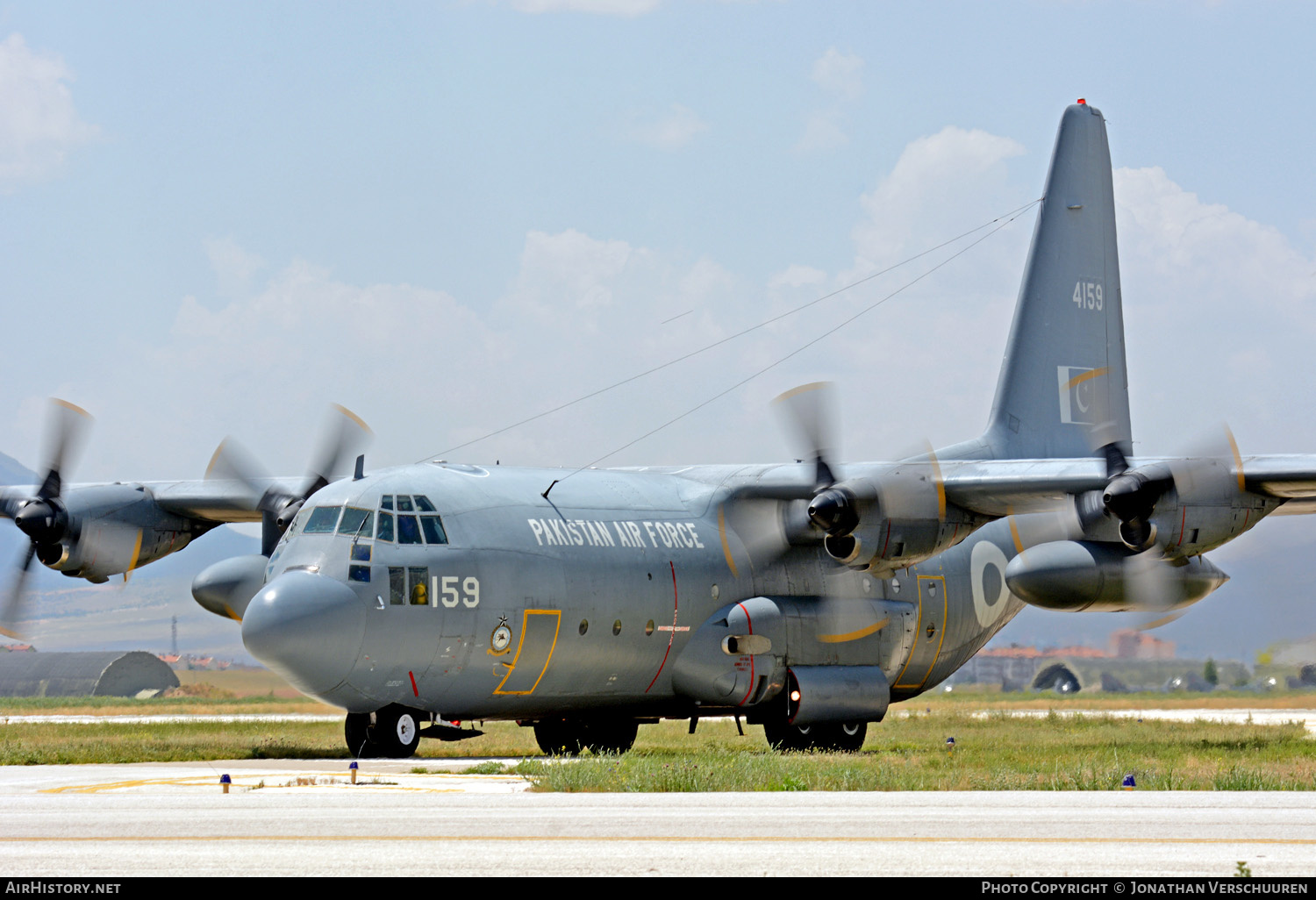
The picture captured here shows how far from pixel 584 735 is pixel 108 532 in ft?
27.4

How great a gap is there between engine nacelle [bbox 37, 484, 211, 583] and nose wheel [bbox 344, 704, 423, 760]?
22.2 ft

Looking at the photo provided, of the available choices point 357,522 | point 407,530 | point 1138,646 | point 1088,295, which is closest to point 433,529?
point 407,530

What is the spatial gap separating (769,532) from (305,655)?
321 inches

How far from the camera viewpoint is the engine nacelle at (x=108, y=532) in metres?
23.9

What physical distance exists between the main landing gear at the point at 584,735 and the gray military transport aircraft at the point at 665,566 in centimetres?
3

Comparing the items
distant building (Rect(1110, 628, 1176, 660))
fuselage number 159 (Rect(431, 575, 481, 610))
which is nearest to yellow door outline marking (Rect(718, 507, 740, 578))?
fuselage number 159 (Rect(431, 575, 481, 610))

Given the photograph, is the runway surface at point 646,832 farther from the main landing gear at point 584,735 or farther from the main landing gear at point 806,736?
the main landing gear at point 806,736

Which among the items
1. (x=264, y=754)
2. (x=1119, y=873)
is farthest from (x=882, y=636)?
(x=1119, y=873)

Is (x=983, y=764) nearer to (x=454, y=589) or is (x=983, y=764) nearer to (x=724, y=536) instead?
(x=724, y=536)

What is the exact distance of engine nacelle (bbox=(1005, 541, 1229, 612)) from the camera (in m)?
21.3

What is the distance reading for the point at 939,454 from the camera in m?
25.7

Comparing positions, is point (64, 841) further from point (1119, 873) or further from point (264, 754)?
point (264, 754)

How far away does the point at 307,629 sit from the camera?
58.1 ft

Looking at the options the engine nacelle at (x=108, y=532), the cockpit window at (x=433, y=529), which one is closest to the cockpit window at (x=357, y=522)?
the cockpit window at (x=433, y=529)
